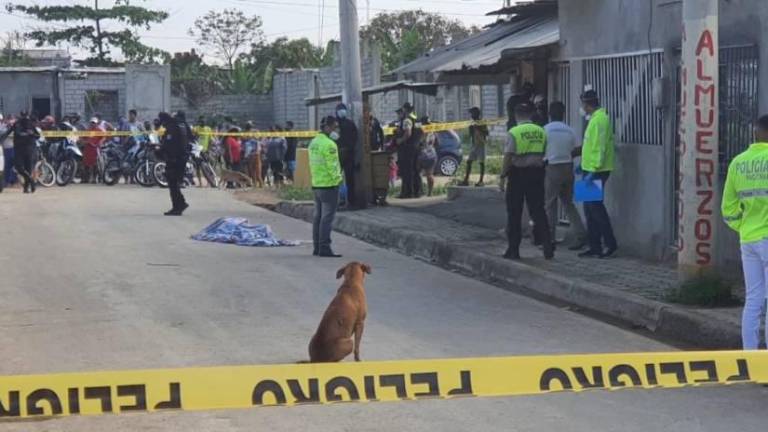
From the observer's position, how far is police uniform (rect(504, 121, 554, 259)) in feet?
43.2

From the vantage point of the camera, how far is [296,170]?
89.5 ft

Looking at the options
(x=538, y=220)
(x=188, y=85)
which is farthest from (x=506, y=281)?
(x=188, y=85)

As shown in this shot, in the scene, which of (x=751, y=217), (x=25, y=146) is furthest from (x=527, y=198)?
(x=25, y=146)

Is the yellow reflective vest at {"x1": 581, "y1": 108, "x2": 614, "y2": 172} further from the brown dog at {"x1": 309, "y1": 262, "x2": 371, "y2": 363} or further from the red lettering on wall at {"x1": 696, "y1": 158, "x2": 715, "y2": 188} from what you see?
the brown dog at {"x1": 309, "y1": 262, "x2": 371, "y2": 363}

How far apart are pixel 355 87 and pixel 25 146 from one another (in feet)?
27.6

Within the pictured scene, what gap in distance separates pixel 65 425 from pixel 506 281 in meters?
6.98

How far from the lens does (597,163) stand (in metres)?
13.3

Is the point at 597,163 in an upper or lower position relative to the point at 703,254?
upper

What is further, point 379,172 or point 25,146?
point 25,146

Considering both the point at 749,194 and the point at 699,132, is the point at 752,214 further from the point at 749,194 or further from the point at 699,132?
the point at 699,132

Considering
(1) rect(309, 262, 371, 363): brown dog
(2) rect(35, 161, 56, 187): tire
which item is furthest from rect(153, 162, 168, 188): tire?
(1) rect(309, 262, 371, 363): brown dog

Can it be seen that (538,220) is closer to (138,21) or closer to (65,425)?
(65,425)

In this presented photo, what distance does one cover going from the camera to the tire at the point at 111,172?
28.6 metres

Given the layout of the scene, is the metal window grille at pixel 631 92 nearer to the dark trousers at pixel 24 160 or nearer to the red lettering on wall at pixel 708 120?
the red lettering on wall at pixel 708 120
